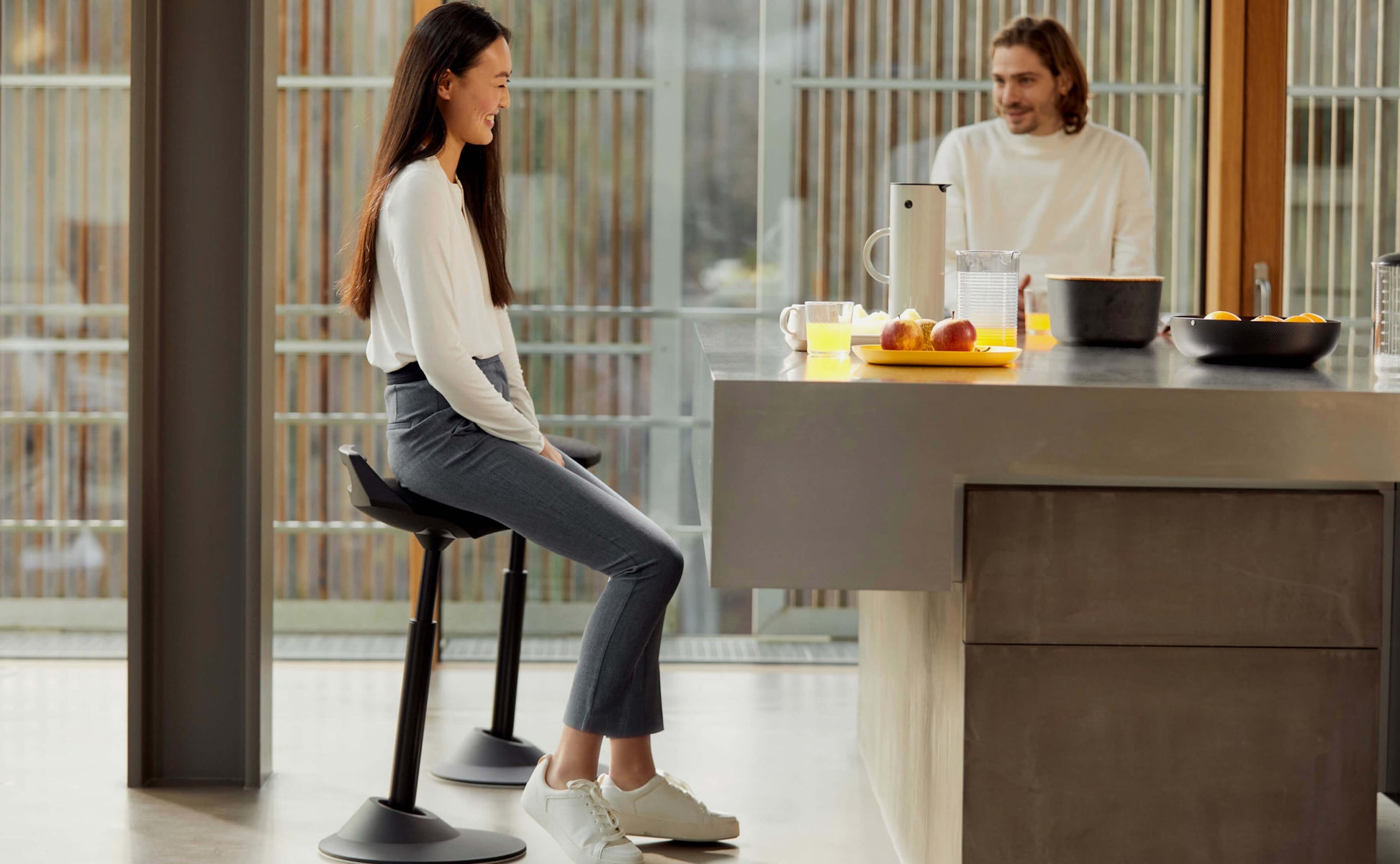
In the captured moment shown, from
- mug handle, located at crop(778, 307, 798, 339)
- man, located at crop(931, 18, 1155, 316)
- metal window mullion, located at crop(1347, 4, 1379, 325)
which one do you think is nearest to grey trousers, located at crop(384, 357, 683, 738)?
mug handle, located at crop(778, 307, 798, 339)

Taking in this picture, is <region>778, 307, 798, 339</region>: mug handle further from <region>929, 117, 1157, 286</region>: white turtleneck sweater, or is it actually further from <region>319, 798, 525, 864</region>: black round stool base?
<region>929, 117, 1157, 286</region>: white turtleneck sweater

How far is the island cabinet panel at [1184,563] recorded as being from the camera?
5.98 ft

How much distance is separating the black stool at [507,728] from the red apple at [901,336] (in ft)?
2.92

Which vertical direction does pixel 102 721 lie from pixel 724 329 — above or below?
below

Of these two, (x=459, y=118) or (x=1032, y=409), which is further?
(x=459, y=118)

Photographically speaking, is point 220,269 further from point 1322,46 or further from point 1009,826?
point 1322,46

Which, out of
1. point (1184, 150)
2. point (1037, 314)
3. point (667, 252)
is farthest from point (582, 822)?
point (1184, 150)

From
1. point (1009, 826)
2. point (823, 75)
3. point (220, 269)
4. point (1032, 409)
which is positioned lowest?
point (1009, 826)

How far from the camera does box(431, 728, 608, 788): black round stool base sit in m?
2.79

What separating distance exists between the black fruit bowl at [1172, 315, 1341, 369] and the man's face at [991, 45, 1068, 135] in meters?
1.42

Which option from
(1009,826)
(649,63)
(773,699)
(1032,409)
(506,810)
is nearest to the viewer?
(1032,409)

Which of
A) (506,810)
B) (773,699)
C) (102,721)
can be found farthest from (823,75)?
(102,721)

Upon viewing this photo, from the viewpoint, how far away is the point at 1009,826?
6.19 ft

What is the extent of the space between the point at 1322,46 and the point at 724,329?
2009 millimetres
